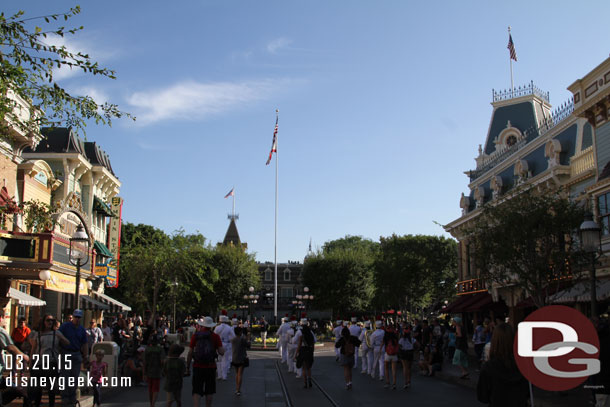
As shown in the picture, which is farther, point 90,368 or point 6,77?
point 90,368

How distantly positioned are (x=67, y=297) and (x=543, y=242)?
78.0ft

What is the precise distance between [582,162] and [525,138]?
27.2ft

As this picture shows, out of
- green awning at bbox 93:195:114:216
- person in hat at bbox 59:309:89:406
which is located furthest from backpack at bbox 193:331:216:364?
green awning at bbox 93:195:114:216

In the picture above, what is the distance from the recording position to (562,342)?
631 cm

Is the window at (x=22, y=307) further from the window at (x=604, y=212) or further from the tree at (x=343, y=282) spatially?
the tree at (x=343, y=282)

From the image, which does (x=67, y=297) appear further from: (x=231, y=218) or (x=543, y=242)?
(x=231, y=218)

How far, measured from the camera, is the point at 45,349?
1048 centimetres

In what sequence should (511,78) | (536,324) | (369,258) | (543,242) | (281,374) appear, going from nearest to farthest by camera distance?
1. (536,324)
2. (543,242)
3. (281,374)
4. (511,78)
5. (369,258)

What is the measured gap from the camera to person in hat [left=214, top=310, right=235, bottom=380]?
16264 millimetres

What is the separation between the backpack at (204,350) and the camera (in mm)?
10758

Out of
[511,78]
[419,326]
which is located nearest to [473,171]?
[511,78]

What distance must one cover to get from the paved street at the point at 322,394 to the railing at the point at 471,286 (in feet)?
63.1

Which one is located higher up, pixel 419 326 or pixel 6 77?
pixel 6 77

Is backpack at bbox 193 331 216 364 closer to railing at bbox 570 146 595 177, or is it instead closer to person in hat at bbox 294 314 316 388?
person in hat at bbox 294 314 316 388
